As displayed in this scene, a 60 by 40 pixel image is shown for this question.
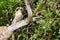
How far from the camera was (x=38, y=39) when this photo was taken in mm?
2721

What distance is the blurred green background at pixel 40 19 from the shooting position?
268cm

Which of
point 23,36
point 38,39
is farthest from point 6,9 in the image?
point 38,39

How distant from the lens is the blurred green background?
2680 millimetres

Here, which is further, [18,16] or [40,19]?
[18,16]

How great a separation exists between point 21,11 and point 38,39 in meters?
0.49

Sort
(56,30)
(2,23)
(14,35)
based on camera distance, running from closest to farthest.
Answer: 1. (56,30)
2. (14,35)
3. (2,23)

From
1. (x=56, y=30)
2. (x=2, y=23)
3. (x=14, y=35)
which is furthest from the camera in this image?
(x=2, y=23)

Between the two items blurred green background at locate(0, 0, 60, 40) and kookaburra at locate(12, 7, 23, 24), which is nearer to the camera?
blurred green background at locate(0, 0, 60, 40)

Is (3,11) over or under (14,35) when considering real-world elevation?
over

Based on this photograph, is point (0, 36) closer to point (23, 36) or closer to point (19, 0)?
point (23, 36)

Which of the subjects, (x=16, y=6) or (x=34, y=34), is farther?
(x=16, y=6)

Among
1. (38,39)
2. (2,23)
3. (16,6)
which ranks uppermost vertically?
(16,6)

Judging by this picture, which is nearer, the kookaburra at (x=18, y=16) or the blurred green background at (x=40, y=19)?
the blurred green background at (x=40, y=19)

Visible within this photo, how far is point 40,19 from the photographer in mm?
2816
